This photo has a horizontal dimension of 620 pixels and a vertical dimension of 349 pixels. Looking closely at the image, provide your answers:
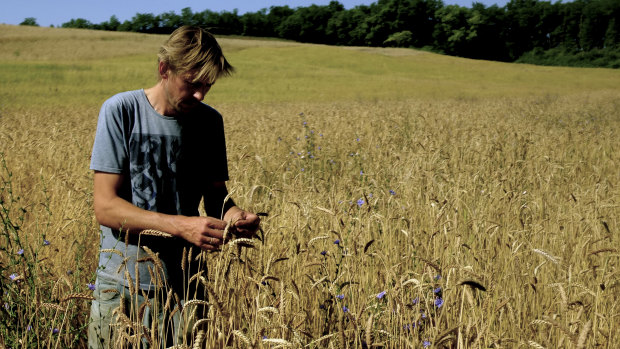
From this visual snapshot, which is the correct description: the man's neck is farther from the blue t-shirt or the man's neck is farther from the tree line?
the tree line

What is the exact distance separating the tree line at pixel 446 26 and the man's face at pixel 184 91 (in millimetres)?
75869

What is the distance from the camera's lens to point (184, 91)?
1.94 metres

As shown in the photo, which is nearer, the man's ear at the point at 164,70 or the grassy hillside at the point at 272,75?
the man's ear at the point at 164,70

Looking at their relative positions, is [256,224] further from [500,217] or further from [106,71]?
[106,71]

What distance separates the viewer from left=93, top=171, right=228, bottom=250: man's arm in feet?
5.44

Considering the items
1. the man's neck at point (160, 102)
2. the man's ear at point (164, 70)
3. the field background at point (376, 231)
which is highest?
the man's ear at point (164, 70)

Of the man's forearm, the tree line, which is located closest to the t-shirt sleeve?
the man's forearm

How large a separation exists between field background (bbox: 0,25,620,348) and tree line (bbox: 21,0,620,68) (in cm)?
6790

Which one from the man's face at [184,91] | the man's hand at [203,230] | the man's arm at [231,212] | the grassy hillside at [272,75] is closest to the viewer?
the man's hand at [203,230]

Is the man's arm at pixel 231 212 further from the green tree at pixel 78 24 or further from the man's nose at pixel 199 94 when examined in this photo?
the green tree at pixel 78 24

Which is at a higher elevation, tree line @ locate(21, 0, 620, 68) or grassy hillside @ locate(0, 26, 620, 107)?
tree line @ locate(21, 0, 620, 68)

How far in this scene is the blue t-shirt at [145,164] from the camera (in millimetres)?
1886

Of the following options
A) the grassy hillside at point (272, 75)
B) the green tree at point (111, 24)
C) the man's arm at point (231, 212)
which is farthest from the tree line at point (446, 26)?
the man's arm at point (231, 212)

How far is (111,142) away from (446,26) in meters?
85.6
